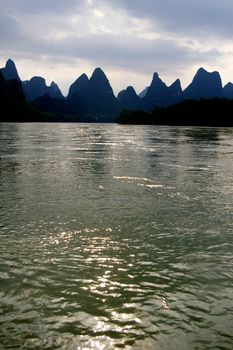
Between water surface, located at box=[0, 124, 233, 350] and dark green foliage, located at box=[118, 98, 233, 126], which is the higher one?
dark green foliage, located at box=[118, 98, 233, 126]

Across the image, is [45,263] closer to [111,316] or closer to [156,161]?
[111,316]

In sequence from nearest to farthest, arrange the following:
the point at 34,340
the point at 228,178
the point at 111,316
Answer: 1. the point at 34,340
2. the point at 111,316
3. the point at 228,178

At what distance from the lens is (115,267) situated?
1008 centimetres

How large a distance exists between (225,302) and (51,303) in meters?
3.86

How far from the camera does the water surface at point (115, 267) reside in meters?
7.04

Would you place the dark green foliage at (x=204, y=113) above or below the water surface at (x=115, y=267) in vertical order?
above

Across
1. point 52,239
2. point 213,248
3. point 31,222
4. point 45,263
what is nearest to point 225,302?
point 213,248

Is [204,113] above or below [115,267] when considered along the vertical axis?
above

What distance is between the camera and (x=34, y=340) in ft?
22.0

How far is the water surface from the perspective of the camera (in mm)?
7039

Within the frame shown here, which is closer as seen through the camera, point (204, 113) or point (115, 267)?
point (115, 267)

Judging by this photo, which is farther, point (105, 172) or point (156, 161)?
point (156, 161)

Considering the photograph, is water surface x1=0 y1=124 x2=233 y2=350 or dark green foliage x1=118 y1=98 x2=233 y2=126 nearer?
water surface x1=0 y1=124 x2=233 y2=350

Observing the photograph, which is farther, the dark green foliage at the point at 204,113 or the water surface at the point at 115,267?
the dark green foliage at the point at 204,113
